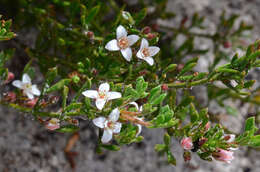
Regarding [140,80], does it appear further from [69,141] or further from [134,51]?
[69,141]

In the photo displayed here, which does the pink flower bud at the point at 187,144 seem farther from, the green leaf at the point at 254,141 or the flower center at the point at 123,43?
the flower center at the point at 123,43

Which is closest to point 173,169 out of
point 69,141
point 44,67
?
point 69,141

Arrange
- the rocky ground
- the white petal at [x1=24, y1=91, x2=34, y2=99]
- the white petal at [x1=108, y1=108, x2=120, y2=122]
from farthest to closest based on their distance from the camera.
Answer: the rocky ground → the white petal at [x1=24, y1=91, x2=34, y2=99] → the white petal at [x1=108, y1=108, x2=120, y2=122]

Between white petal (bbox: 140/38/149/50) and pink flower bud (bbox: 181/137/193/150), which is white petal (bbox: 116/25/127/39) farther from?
pink flower bud (bbox: 181/137/193/150)

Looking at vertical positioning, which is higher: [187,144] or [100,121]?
[100,121]

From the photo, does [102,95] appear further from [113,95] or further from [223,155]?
[223,155]

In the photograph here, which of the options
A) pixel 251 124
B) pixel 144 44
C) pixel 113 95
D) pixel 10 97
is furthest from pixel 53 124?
pixel 251 124

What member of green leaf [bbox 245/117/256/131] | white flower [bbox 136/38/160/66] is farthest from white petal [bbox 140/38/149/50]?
green leaf [bbox 245/117/256/131]
